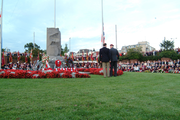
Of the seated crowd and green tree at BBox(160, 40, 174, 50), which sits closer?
the seated crowd

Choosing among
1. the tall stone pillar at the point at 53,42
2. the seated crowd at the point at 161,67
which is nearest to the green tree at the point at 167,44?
the seated crowd at the point at 161,67

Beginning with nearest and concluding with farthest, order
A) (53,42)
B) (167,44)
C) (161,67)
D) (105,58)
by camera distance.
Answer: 1. (105,58)
2. (53,42)
3. (161,67)
4. (167,44)

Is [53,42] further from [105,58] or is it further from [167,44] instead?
[167,44]

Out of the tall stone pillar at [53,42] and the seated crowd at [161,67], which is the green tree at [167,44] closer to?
the seated crowd at [161,67]

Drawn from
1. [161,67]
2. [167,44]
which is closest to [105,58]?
[161,67]

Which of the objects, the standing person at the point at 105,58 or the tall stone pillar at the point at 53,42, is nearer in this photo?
the standing person at the point at 105,58

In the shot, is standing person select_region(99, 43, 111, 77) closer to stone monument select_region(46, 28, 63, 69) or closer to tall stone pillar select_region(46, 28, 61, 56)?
stone monument select_region(46, 28, 63, 69)

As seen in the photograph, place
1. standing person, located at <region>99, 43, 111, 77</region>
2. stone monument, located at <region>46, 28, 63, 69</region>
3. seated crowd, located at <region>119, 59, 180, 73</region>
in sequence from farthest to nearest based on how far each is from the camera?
1. seated crowd, located at <region>119, 59, 180, 73</region>
2. stone monument, located at <region>46, 28, 63, 69</region>
3. standing person, located at <region>99, 43, 111, 77</region>

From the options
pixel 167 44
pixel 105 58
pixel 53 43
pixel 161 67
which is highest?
pixel 167 44

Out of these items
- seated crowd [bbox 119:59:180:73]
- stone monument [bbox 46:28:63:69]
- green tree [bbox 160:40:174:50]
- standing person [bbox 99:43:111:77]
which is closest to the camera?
standing person [bbox 99:43:111:77]

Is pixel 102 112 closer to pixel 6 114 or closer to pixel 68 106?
pixel 68 106

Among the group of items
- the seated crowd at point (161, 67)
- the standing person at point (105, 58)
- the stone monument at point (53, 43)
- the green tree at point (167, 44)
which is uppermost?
the green tree at point (167, 44)

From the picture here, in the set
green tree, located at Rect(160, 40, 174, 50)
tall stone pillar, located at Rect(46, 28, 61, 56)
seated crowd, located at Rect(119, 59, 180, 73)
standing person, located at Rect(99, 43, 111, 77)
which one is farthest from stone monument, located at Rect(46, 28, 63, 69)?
green tree, located at Rect(160, 40, 174, 50)

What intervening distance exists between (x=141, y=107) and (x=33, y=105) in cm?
211
